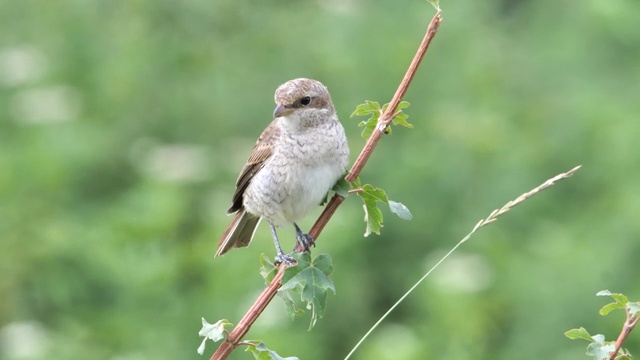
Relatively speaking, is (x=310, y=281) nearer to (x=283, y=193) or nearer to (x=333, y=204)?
(x=333, y=204)

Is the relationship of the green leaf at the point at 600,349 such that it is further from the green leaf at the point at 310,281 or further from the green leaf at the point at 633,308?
the green leaf at the point at 310,281

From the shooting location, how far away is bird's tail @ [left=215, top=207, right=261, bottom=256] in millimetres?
3545

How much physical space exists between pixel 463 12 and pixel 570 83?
33.1 inches

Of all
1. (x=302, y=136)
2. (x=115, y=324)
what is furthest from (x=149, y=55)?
(x=302, y=136)

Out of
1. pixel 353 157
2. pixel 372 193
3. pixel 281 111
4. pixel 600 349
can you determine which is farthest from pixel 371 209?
pixel 353 157

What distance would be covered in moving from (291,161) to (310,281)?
107 cm

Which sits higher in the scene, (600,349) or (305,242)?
(305,242)

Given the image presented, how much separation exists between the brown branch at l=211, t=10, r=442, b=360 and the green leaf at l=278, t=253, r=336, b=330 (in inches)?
1.1

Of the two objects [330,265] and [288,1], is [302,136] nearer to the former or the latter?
[330,265]

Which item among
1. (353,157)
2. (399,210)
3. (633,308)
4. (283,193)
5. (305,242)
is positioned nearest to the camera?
(633,308)

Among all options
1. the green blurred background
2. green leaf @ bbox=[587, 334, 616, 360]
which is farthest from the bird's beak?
the green blurred background

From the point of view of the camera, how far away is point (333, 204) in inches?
104

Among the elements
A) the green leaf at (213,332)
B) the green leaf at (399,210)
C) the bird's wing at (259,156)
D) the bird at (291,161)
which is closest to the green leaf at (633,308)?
the green leaf at (399,210)

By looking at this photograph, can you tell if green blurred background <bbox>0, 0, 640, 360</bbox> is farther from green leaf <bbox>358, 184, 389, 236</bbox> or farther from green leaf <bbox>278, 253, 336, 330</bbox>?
green leaf <bbox>278, 253, 336, 330</bbox>
